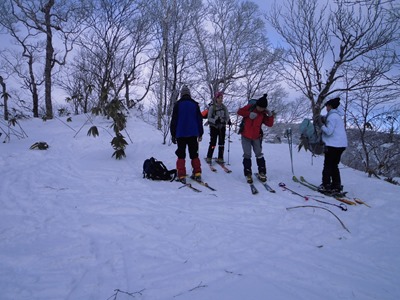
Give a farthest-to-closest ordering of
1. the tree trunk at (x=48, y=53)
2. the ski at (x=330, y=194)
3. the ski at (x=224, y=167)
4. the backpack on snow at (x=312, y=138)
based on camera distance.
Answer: the tree trunk at (x=48, y=53)
the ski at (x=224, y=167)
the backpack on snow at (x=312, y=138)
the ski at (x=330, y=194)

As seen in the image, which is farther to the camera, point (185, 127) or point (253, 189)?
point (185, 127)

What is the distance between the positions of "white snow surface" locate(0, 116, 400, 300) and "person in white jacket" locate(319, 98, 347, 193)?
1.42ft

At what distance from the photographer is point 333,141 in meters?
4.24

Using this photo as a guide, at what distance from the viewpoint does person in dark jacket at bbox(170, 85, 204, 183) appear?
469 cm

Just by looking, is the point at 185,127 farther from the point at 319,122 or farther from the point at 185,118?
the point at 319,122

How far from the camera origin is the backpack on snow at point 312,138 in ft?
14.7

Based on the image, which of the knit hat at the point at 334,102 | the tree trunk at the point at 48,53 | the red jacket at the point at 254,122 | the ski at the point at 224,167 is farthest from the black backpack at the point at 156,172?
the tree trunk at the point at 48,53

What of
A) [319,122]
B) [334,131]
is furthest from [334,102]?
[334,131]

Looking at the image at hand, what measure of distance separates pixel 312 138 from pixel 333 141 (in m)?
0.41

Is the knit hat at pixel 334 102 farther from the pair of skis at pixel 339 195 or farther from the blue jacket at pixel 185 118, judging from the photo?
the blue jacket at pixel 185 118

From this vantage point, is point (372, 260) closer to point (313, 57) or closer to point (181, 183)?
point (181, 183)

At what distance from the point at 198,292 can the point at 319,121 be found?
13.5ft

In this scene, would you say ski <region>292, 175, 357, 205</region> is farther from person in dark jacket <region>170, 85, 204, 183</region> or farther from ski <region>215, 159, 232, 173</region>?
person in dark jacket <region>170, 85, 204, 183</region>

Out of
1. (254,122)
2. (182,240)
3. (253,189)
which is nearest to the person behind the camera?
(182,240)
